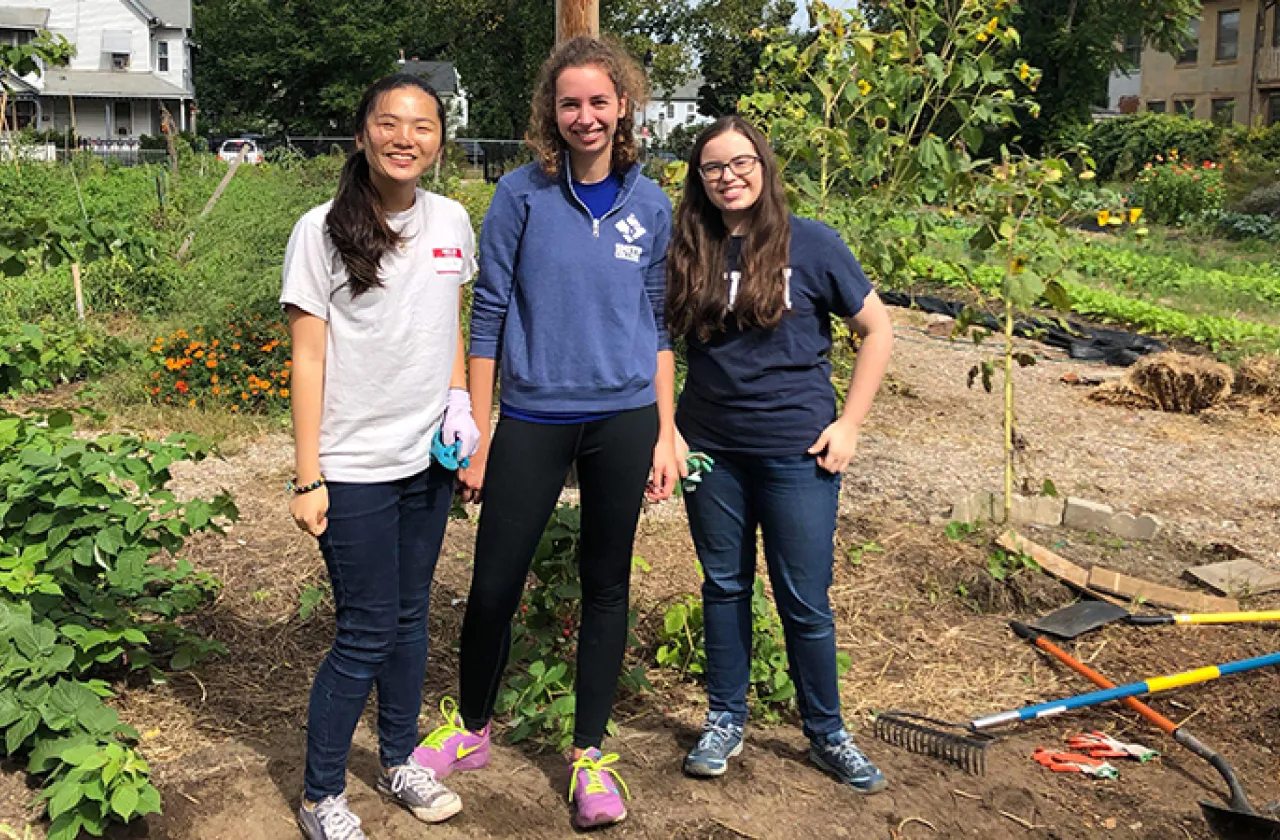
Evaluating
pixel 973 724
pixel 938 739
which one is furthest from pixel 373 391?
pixel 973 724

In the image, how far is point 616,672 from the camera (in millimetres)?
2936

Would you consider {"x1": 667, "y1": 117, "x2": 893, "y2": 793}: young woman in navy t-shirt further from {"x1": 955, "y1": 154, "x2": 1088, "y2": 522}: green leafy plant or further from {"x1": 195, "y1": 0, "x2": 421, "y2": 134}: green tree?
{"x1": 195, "y1": 0, "x2": 421, "y2": 134}: green tree

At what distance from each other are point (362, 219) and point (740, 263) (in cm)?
90

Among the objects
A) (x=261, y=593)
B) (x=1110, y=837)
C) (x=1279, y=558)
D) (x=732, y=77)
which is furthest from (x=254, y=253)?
(x=732, y=77)

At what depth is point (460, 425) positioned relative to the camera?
2637 millimetres

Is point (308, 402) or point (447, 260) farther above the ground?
point (447, 260)

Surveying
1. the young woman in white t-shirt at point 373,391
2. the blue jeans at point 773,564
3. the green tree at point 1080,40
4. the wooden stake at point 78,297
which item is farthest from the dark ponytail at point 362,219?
the green tree at point 1080,40

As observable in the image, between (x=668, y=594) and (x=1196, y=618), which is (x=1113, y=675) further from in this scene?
(x=668, y=594)

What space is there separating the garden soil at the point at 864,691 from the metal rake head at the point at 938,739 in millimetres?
42

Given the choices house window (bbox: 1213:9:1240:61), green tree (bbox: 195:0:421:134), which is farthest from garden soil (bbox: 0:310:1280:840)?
green tree (bbox: 195:0:421:134)

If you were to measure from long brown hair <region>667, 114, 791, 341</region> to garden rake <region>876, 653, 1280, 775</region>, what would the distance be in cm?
127

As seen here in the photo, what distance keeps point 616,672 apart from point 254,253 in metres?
8.56

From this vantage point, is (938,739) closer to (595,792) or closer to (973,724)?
(973,724)

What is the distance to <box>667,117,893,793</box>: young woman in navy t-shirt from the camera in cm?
286
